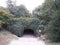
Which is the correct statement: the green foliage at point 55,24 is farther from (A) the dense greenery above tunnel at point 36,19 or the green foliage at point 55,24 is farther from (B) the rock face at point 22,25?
(B) the rock face at point 22,25

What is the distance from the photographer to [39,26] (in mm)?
35125

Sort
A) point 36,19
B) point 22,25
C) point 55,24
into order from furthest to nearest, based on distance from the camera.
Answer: point 36,19 → point 22,25 → point 55,24

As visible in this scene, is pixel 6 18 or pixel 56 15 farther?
pixel 6 18

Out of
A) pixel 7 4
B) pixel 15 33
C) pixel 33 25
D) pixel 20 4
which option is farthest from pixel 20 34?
pixel 20 4

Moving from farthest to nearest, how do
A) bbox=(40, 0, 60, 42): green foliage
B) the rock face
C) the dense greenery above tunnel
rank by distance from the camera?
1. the rock face
2. the dense greenery above tunnel
3. bbox=(40, 0, 60, 42): green foliage

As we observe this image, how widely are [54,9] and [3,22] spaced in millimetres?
16917

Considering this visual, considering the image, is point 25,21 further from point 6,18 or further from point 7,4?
point 7,4

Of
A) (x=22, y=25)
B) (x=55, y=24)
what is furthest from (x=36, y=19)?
(x=55, y=24)

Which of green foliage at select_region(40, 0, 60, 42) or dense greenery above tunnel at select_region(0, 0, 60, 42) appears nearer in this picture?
green foliage at select_region(40, 0, 60, 42)

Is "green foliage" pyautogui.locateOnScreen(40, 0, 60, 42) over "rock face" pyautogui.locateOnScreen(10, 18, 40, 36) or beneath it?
over

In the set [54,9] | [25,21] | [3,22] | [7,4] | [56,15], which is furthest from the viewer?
[7,4]

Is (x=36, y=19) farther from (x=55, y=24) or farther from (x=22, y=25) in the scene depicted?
(x=55, y=24)

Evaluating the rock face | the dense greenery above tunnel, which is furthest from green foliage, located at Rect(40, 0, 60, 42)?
the rock face

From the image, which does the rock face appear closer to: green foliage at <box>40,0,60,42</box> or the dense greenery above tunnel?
the dense greenery above tunnel
